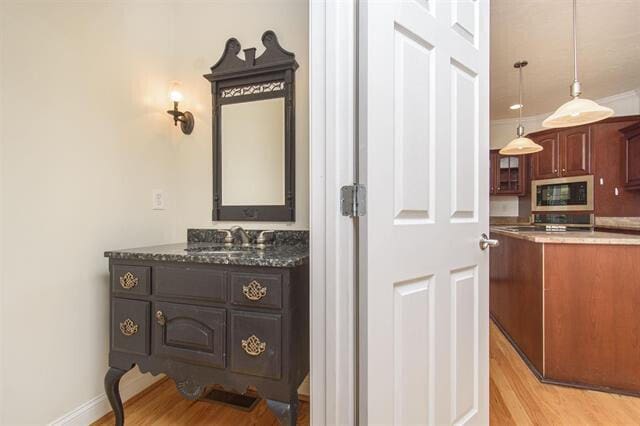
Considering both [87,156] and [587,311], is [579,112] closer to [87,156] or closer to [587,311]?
[587,311]

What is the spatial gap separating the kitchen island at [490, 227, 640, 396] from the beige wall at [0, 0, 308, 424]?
5.29 ft

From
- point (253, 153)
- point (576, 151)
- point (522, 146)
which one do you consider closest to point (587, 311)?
point (522, 146)

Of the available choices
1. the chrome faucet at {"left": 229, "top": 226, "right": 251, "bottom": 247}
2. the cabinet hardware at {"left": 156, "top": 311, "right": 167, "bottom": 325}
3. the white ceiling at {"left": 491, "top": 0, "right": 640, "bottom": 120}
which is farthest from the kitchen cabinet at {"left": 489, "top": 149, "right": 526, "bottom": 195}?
the cabinet hardware at {"left": 156, "top": 311, "right": 167, "bottom": 325}

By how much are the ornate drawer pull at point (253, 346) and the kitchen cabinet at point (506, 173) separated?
15.2 feet

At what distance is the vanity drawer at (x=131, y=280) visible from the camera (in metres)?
1.39

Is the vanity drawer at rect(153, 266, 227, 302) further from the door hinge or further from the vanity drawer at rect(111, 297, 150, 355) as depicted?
the door hinge

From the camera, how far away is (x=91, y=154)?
62.2 inches

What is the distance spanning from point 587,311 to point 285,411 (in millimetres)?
1929

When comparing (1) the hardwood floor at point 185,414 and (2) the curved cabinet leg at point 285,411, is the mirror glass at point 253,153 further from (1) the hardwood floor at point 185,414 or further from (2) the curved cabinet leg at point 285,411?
(1) the hardwood floor at point 185,414

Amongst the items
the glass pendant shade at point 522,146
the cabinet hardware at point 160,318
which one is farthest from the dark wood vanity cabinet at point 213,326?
the glass pendant shade at point 522,146

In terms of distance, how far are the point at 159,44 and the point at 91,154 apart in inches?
32.8

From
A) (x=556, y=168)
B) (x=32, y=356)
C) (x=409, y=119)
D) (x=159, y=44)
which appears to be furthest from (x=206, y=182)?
(x=556, y=168)

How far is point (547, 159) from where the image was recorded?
4.30 meters

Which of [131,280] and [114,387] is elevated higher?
[131,280]
